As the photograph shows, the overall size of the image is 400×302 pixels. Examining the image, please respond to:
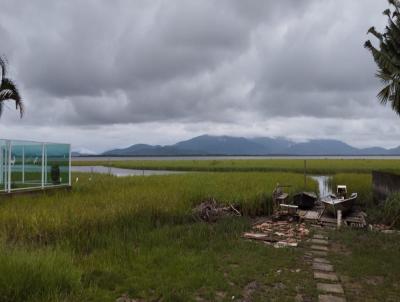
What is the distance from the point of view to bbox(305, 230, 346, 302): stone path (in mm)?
5641

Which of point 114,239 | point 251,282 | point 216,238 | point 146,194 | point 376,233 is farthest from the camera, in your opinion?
point 146,194

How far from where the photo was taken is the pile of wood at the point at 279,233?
31.7 ft

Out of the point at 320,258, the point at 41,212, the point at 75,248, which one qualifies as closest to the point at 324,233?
the point at 320,258

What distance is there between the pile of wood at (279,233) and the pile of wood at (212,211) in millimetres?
1446

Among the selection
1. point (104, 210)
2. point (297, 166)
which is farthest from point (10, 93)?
point (297, 166)

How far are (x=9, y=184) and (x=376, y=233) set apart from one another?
12.9 meters

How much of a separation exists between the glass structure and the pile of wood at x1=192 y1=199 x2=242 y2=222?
6.98 m

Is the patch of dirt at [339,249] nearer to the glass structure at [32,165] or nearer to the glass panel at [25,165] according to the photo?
the glass structure at [32,165]

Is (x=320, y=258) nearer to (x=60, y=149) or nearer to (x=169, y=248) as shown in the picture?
(x=169, y=248)

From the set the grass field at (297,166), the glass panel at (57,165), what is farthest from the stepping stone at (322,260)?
the grass field at (297,166)

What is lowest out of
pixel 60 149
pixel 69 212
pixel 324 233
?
pixel 324 233

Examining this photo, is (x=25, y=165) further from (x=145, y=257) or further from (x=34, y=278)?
(x=34, y=278)

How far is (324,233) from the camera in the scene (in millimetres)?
11047

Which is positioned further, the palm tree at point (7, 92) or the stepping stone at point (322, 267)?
the palm tree at point (7, 92)
